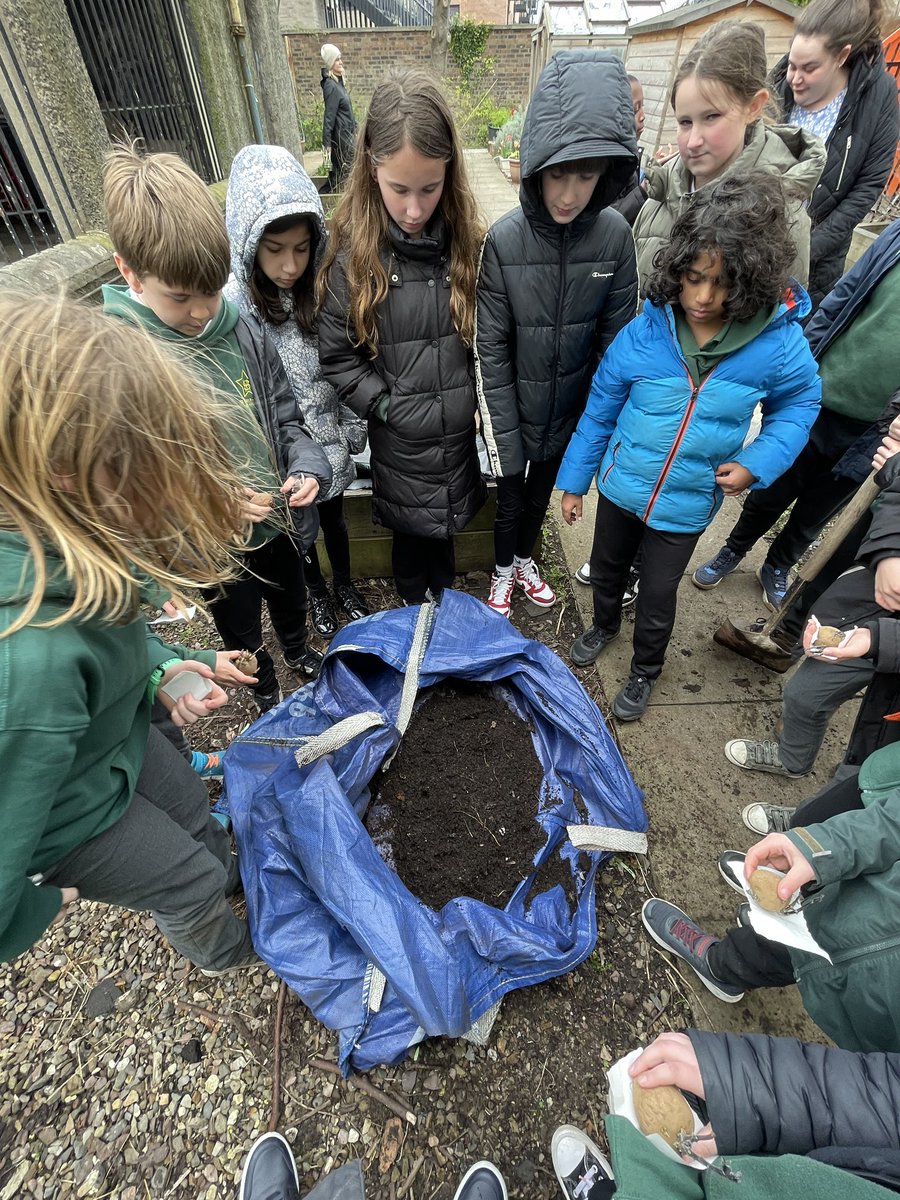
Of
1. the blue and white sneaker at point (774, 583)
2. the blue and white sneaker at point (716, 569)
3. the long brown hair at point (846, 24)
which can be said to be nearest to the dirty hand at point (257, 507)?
the blue and white sneaker at point (716, 569)

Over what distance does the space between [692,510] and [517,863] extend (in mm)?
1331

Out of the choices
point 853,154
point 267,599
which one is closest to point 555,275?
point 267,599

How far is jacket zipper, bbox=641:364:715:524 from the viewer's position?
1765mm

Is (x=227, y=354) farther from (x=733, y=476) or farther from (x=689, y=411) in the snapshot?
(x=733, y=476)

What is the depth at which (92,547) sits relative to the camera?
878 mm

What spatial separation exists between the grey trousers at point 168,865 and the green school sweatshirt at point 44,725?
0.34ft

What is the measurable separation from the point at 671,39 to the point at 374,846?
415 inches

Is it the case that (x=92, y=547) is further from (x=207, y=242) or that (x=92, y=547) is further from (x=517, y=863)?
(x=517, y=863)

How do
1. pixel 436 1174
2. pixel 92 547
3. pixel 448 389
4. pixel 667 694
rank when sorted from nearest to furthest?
pixel 92 547
pixel 436 1174
pixel 448 389
pixel 667 694

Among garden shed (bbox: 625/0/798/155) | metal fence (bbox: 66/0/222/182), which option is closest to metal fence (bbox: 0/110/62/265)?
metal fence (bbox: 66/0/222/182)

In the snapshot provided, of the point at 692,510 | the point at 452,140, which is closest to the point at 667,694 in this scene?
the point at 692,510

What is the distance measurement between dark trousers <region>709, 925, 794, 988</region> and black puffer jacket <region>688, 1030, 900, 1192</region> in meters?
0.43

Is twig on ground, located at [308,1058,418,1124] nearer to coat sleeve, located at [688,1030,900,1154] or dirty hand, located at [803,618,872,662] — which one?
coat sleeve, located at [688,1030,900,1154]

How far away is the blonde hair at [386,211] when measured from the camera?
1.62m
